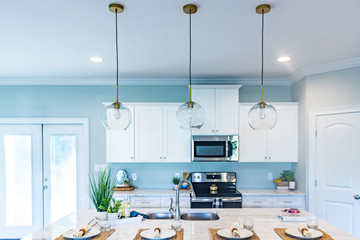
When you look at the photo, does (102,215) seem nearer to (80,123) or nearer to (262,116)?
(262,116)

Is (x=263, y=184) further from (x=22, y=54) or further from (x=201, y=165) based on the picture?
(x=22, y=54)

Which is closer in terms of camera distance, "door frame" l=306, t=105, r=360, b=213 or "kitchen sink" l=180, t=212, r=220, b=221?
"kitchen sink" l=180, t=212, r=220, b=221

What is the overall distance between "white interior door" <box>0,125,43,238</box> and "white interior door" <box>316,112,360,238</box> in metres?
4.18

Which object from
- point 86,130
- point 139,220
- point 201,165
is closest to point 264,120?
point 139,220

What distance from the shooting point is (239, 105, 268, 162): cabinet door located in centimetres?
407

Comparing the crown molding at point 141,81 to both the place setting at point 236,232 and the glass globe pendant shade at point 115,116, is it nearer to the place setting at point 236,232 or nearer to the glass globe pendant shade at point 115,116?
the glass globe pendant shade at point 115,116

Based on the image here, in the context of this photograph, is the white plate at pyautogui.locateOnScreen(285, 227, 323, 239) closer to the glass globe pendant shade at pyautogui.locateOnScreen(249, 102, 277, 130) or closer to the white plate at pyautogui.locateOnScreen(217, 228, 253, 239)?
the white plate at pyautogui.locateOnScreen(217, 228, 253, 239)

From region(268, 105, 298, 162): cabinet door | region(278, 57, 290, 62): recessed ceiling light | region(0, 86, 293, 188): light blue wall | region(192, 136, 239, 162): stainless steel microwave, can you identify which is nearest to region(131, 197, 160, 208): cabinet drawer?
region(0, 86, 293, 188): light blue wall

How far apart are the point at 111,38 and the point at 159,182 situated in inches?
101

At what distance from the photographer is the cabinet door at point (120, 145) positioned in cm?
407

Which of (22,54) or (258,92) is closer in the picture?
(22,54)

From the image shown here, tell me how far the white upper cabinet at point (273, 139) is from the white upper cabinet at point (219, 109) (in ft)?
0.41

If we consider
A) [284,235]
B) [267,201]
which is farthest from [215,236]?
[267,201]

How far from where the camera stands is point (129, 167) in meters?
4.39
